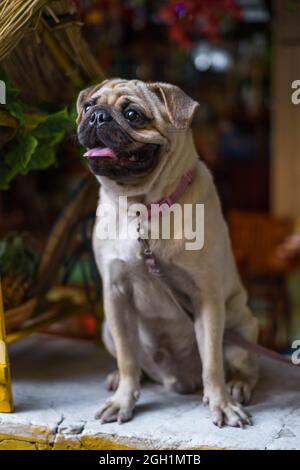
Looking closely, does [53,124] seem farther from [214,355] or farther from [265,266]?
[265,266]

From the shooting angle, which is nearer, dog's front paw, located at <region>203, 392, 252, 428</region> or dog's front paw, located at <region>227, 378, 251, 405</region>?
dog's front paw, located at <region>203, 392, 252, 428</region>

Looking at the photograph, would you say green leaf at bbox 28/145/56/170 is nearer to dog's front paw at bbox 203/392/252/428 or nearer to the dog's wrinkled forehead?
the dog's wrinkled forehead

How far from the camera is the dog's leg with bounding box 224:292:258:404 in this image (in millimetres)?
1439

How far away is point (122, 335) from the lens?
4.66 feet

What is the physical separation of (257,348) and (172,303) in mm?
217

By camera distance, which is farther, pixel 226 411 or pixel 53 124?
pixel 53 124

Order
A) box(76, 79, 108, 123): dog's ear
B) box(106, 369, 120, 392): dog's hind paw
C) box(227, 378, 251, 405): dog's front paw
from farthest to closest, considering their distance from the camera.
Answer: box(106, 369, 120, 392): dog's hind paw
box(227, 378, 251, 405): dog's front paw
box(76, 79, 108, 123): dog's ear

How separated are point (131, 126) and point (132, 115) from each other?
21 mm

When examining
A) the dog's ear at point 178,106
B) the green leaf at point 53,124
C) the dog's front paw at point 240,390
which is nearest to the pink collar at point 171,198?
the dog's ear at point 178,106

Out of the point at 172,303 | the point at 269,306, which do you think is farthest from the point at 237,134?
the point at 172,303

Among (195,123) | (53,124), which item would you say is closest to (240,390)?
(53,124)

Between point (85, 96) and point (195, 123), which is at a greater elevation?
point (85, 96)

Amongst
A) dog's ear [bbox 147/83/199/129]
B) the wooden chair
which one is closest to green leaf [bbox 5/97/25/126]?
dog's ear [bbox 147/83/199/129]

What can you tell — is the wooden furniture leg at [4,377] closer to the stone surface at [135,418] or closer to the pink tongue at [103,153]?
the stone surface at [135,418]
